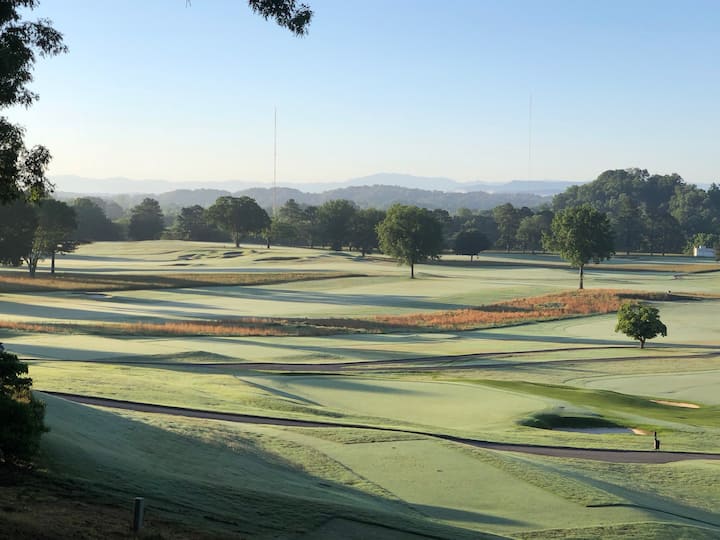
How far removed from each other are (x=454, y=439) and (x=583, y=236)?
307 ft

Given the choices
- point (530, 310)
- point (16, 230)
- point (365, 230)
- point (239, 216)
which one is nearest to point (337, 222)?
point (365, 230)

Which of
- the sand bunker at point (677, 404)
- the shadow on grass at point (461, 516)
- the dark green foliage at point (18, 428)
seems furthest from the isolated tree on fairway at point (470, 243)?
the dark green foliage at point (18, 428)

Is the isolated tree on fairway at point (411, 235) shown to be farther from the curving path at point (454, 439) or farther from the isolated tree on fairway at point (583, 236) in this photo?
the curving path at point (454, 439)

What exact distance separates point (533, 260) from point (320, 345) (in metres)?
128

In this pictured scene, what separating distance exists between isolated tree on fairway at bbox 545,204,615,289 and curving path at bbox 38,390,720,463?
294 feet

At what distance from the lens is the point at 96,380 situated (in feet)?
109

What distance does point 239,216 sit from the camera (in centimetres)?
19012

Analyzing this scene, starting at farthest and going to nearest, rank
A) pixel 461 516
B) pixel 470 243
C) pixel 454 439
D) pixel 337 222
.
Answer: pixel 337 222
pixel 470 243
pixel 454 439
pixel 461 516

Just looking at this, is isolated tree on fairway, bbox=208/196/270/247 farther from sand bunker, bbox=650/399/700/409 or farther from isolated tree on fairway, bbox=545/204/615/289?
sand bunker, bbox=650/399/700/409

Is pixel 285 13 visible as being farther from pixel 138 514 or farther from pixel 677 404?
pixel 677 404

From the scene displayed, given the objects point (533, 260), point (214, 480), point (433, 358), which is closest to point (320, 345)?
point (433, 358)

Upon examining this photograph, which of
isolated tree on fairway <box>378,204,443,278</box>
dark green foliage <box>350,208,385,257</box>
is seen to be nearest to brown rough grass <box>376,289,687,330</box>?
isolated tree on fairway <box>378,204,443,278</box>

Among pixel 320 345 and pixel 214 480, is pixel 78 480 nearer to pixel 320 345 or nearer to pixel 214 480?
pixel 214 480

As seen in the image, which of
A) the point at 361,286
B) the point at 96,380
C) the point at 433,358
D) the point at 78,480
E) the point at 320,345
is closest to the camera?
the point at 78,480
